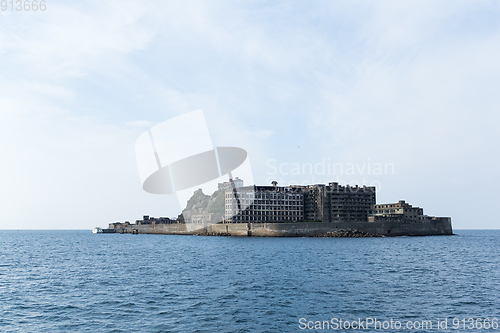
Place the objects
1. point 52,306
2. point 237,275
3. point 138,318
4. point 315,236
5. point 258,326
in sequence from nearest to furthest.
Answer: point 258,326 → point 138,318 → point 52,306 → point 237,275 → point 315,236

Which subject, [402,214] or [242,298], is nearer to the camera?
[242,298]

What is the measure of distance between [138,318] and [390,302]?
20060mm

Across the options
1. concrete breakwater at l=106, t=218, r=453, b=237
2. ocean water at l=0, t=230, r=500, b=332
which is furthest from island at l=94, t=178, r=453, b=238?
ocean water at l=0, t=230, r=500, b=332

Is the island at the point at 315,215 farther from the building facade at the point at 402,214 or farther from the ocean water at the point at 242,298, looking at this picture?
the ocean water at the point at 242,298

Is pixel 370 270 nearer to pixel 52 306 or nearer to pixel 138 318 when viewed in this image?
pixel 138 318

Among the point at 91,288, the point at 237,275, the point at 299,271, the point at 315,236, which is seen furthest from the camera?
the point at 315,236

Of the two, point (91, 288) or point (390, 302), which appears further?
point (91, 288)

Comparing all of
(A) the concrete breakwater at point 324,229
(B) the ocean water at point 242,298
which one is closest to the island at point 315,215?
(A) the concrete breakwater at point 324,229

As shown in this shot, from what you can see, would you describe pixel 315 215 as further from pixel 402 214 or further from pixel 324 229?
pixel 324 229

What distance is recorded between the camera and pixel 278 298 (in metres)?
32.3

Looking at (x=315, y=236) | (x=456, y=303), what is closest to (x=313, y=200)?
(x=315, y=236)

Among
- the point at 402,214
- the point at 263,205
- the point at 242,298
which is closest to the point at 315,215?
the point at 263,205

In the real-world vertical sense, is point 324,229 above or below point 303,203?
below

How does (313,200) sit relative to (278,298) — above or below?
above
